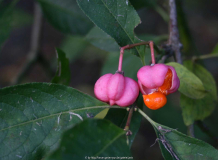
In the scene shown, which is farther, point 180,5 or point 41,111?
point 180,5

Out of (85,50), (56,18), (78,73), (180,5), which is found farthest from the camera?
(78,73)

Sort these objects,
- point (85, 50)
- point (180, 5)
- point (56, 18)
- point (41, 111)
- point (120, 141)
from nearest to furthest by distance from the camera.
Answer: point (120, 141), point (41, 111), point (180, 5), point (56, 18), point (85, 50)

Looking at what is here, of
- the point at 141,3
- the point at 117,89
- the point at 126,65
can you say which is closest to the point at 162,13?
the point at 141,3

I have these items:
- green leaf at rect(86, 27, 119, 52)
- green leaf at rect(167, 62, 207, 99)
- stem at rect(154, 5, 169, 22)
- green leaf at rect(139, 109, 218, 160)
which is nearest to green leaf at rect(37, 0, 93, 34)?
green leaf at rect(86, 27, 119, 52)

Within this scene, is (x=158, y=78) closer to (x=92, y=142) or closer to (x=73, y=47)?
(x=92, y=142)

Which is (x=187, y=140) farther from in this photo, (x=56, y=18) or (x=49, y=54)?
(x=49, y=54)

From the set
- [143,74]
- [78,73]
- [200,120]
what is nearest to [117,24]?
[143,74]

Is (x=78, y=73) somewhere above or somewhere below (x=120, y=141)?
below
